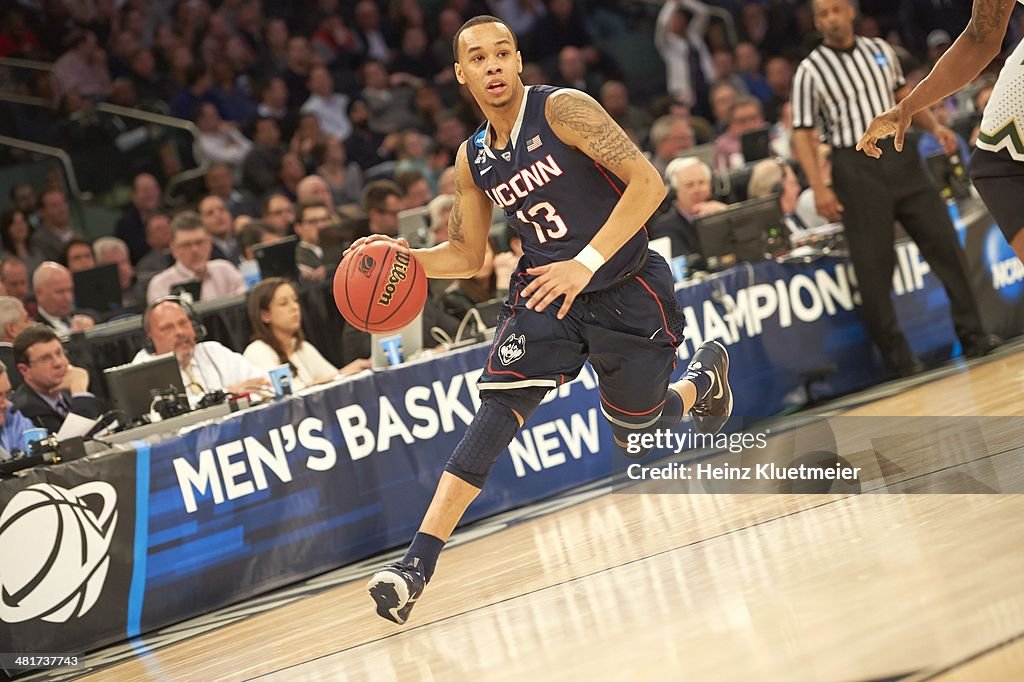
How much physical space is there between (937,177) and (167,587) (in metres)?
5.38

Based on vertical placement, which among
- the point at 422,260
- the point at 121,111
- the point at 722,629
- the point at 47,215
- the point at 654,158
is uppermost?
the point at 121,111

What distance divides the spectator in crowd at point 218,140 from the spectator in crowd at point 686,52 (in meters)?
5.02

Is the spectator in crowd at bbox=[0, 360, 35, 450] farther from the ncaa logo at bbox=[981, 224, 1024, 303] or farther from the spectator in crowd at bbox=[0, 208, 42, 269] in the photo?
the ncaa logo at bbox=[981, 224, 1024, 303]

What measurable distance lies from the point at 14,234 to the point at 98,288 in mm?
2236

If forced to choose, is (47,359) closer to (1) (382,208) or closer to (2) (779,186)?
(1) (382,208)

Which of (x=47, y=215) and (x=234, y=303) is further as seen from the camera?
(x=47, y=215)

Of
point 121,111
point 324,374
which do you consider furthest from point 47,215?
point 324,374

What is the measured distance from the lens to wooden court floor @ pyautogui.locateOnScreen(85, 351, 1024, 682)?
312cm

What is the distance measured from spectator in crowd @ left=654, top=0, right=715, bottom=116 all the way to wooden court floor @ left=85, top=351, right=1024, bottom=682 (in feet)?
30.2

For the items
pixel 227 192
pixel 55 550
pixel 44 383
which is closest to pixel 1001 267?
pixel 44 383

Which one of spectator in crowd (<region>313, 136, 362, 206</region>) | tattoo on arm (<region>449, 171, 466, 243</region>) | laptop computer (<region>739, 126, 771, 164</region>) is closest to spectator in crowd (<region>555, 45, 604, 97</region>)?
spectator in crowd (<region>313, 136, 362, 206</region>)

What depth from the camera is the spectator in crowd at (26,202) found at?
1085 centimetres

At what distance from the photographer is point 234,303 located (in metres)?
8.36

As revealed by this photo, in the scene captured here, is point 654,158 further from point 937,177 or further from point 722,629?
point 722,629
